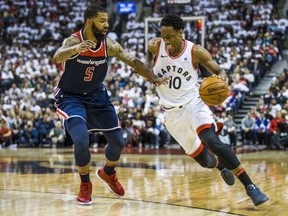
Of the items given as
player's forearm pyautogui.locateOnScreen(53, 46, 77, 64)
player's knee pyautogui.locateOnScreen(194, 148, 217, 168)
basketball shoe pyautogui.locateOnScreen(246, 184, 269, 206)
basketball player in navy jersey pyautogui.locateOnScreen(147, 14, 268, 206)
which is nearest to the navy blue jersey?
player's forearm pyautogui.locateOnScreen(53, 46, 77, 64)

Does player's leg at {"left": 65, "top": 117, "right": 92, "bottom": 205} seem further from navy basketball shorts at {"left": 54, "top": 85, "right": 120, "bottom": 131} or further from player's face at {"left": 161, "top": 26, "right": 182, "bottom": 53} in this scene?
player's face at {"left": 161, "top": 26, "right": 182, "bottom": 53}

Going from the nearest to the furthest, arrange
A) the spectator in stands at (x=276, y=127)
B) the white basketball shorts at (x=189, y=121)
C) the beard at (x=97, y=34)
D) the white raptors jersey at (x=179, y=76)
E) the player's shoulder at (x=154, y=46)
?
the beard at (x=97, y=34), the white basketball shorts at (x=189, y=121), the white raptors jersey at (x=179, y=76), the player's shoulder at (x=154, y=46), the spectator in stands at (x=276, y=127)

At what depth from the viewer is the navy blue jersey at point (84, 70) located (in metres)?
6.16

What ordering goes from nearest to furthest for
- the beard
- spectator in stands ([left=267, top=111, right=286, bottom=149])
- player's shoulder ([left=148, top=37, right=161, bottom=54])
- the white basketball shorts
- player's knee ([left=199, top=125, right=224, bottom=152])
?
player's knee ([left=199, top=125, right=224, bottom=152]) < the beard < the white basketball shorts < player's shoulder ([left=148, top=37, right=161, bottom=54]) < spectator in stands ([left=267, top=111, right=286, bottom=149])

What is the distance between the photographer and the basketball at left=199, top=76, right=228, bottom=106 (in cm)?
613

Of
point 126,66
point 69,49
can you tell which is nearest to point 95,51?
point 69,49

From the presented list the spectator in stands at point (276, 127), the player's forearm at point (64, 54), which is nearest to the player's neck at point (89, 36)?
the player's forearm at point (64, 54)

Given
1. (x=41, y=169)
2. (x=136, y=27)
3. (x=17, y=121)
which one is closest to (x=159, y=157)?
(x=41, y=169)

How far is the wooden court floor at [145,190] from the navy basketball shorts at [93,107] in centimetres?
77

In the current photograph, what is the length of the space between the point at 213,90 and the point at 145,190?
168 centimetres

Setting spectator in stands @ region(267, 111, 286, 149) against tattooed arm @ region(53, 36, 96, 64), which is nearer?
tattooed arm @ region(53, 36, 96, 64)

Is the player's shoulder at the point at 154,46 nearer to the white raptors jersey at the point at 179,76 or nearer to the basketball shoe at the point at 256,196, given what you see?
the white raptors jersey at the point at 179,76

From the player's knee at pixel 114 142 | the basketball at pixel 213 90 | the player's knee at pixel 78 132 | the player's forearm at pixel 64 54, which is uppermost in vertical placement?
the player's forearm at pixel 64 54

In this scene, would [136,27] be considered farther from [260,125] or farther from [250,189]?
[250,189]
